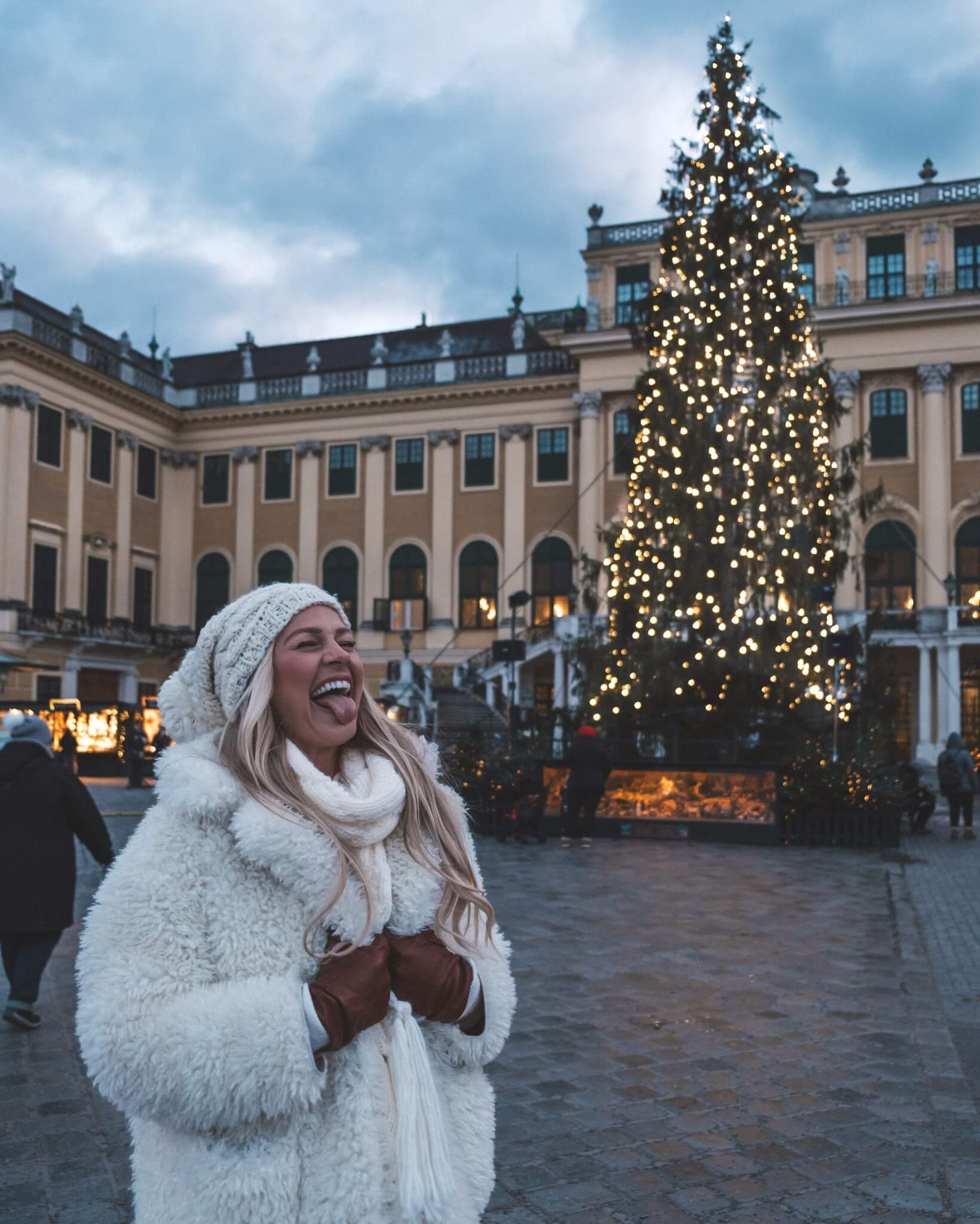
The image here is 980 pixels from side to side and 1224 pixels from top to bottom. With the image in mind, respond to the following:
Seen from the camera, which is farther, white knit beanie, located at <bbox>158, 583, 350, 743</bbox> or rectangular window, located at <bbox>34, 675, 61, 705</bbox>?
rectangular window, located at <bbox>34, 675, 61, 705</bbox>

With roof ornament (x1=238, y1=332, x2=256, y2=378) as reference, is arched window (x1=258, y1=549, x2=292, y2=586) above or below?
below

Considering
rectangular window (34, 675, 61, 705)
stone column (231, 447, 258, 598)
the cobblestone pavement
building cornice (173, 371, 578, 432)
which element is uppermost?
building cornice (173, 371, 578, 432)

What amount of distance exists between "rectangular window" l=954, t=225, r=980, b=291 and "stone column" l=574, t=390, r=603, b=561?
40.8ft

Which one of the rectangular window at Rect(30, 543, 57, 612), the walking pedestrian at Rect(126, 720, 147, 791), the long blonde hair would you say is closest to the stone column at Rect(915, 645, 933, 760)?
the walking pedestrian at Rect(126, 720, 147, 791)

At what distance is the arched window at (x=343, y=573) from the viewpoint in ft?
153

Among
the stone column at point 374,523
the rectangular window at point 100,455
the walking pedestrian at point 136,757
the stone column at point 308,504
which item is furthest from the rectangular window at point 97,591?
the walking pedestrian at point 136,757

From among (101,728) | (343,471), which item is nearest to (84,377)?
(343,471)

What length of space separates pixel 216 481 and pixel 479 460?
10.9 m

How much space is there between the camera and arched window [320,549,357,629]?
46656 millimetres

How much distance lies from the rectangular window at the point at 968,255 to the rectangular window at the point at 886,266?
1.69m

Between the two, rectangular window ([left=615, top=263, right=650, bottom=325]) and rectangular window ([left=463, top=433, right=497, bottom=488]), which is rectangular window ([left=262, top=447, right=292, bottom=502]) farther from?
rectangular window ([left=615, top=263, right=650, bottom=325])

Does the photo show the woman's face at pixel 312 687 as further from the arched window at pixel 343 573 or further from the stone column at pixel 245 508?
the stone column at pixel 245 508

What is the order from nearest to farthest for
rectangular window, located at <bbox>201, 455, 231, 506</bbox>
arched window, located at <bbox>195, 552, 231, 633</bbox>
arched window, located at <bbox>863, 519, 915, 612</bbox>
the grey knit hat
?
the grey knit hat
arched window, located at <bbox>863, 519, 915, 612</bbox>
arched window, located at <bbox>195, 552, 231, 633</bbox>
rectangular window, located at <bbox>201, 455, 231, 506</bbox>

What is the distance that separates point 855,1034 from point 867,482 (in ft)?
115
